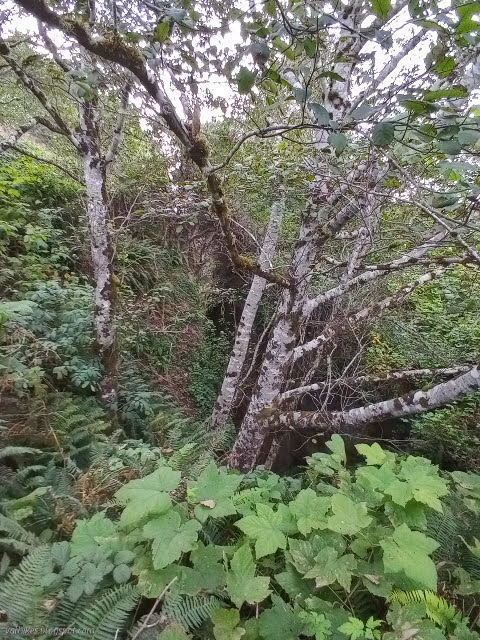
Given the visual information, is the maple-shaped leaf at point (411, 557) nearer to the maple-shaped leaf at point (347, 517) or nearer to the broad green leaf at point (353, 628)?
the maple-shaped leaf at point (347, 517)

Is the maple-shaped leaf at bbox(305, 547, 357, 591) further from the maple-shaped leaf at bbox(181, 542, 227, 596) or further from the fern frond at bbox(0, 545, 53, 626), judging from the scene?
the fern frond at bbox(0, 545, 53, 626)

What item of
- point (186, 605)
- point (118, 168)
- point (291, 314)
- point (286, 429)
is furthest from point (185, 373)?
point (186, 605)

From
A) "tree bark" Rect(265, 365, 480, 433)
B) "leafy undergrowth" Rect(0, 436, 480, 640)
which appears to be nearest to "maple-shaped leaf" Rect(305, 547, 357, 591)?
"leafy undergrowth" Rect(0, 436, 480, 640)

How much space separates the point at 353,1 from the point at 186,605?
4.16m

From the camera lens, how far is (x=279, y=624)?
1.45 m

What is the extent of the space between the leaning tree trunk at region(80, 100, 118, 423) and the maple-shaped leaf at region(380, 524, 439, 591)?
3.63m

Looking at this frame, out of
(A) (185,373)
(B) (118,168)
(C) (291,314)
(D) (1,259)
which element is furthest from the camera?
(B) (118,168)

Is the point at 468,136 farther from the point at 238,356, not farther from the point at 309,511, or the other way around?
the point at 238,356

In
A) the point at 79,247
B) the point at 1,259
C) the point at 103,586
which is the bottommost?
the point at 103,586

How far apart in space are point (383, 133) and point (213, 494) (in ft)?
5.97

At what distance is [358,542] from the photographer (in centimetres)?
165

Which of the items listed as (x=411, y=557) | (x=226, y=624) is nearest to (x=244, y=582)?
(x=226, y=624)

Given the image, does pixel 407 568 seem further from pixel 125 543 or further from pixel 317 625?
pixel 125 543

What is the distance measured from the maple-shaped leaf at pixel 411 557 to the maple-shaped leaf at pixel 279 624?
1.48 ft
